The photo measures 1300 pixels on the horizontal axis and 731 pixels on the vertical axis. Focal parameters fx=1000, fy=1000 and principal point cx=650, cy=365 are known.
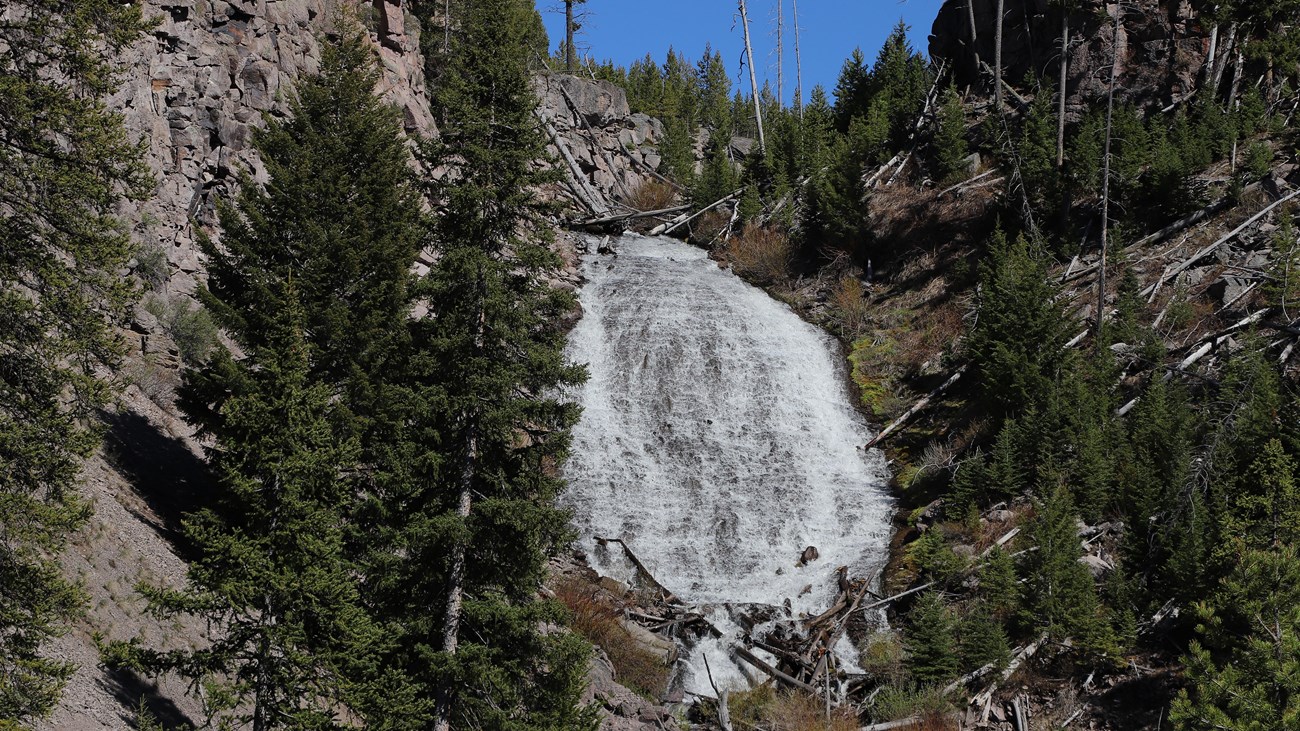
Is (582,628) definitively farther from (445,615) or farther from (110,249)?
(110,249)

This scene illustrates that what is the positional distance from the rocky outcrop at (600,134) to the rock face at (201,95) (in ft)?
51.1

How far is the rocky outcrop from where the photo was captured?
4747cm

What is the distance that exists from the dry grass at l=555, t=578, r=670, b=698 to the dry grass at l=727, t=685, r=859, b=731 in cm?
165

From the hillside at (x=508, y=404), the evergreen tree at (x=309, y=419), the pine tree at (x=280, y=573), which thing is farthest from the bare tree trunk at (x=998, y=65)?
the pine tree at (x=280, y=573)

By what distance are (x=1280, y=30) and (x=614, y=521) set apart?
96.1 ft

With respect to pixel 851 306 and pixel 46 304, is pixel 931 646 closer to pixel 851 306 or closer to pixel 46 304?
pixel 46 304

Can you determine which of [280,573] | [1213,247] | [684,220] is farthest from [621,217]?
[280,573]

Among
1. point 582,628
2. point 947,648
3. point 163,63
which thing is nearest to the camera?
point 947,648

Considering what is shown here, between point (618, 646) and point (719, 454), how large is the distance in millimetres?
8706

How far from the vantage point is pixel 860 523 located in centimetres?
2581

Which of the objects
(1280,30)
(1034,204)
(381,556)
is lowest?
(381,556)

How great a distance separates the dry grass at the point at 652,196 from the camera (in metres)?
48.2

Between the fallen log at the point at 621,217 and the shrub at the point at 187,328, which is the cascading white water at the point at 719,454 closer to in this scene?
the fallen log at the point at 621,217

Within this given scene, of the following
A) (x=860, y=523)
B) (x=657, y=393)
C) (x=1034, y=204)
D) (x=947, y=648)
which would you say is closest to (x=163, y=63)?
(x=657, y=393)
